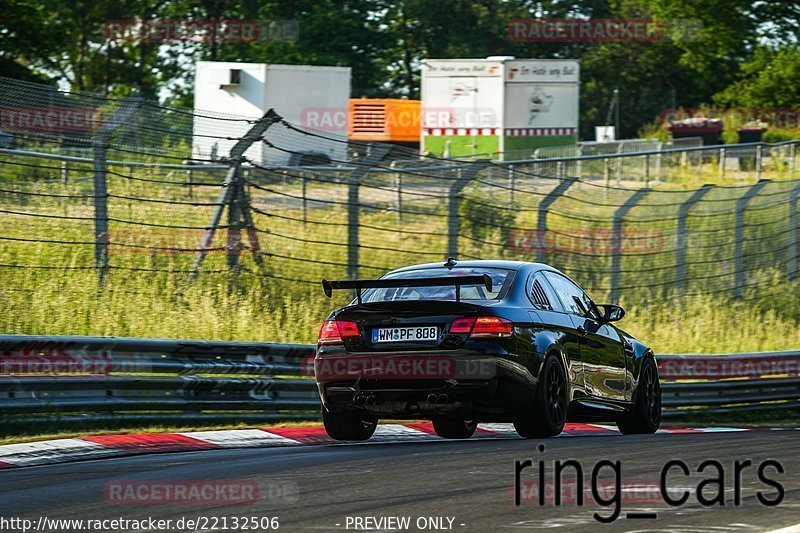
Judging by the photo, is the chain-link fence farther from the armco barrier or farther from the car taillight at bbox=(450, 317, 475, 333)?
the car taillight at bbox=(450, 317, 475, 333)

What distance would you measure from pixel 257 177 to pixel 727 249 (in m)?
8.16

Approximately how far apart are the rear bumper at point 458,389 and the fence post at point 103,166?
16.3ft

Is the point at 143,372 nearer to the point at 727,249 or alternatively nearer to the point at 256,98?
the point at 727,249

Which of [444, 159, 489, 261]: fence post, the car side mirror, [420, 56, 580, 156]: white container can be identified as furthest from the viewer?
[420, 56, 580, 156]: white container

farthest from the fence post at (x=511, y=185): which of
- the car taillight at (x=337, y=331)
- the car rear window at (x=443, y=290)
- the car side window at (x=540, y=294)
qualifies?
the car taillight at (x=337, y=331)

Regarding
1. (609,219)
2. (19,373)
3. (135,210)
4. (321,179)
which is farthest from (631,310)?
(19,373)

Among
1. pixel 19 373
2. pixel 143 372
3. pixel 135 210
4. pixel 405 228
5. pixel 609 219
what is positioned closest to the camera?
pixel 19 373

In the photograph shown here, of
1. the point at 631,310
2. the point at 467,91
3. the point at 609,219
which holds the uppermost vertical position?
Answer: the point at 467,91

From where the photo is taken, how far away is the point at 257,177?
16016 millimetres

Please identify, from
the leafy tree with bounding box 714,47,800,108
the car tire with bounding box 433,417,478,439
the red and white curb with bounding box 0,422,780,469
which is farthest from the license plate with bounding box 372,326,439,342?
the leafy tree with bounding box 714,47,800,108

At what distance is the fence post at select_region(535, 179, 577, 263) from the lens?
59.5 feet

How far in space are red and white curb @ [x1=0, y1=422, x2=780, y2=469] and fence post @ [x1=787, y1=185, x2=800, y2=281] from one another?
9251mm

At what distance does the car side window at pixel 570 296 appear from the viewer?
1150 centimetres

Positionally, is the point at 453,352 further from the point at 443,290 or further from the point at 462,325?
the point at 443,290
